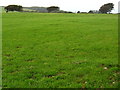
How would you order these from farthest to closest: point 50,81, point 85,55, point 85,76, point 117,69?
point 85,55
point 117,69
point 85,76
point 50,81

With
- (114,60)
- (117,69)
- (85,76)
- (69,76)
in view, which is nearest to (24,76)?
(69,76)

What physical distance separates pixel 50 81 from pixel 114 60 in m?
6.39

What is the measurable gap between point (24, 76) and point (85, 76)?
354cm

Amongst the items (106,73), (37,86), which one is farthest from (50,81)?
(106,73)

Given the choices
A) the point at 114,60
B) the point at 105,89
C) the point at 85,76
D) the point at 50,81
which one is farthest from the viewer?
the point at 114,60

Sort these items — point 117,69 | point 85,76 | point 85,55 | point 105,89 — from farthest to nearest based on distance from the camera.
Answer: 1. point 85,55
2. point 117,69
3. point 85,76
4. point 105,89

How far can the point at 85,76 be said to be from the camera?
1210 cm

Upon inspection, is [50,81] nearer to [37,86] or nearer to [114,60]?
[37,86]

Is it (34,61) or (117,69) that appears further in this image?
(34,61)

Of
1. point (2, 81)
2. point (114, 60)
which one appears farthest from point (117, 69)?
point (2, 81)

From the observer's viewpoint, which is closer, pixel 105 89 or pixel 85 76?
pixel 105 89

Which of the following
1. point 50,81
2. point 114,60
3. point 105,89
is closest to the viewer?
point 105,89

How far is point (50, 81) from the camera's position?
1137 cm

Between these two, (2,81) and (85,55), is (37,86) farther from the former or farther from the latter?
(85,55)
